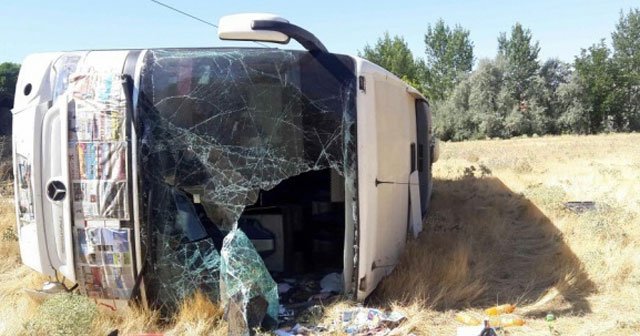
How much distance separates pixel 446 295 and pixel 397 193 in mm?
979

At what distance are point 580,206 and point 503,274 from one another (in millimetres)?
3177

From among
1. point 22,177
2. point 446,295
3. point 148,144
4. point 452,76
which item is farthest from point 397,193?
point 452,76

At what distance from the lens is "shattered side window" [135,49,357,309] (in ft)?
12.8

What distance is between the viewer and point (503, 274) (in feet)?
18.0

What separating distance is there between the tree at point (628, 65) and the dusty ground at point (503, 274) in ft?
140

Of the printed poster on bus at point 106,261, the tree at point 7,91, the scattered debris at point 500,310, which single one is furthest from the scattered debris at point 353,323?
the tree at point 7,91

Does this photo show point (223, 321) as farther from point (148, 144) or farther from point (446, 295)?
point (446, 295)

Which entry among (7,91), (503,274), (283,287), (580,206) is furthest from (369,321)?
(7,91)

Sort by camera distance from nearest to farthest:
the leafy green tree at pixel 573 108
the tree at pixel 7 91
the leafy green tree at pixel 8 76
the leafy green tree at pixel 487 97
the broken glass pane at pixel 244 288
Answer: the broken glass pane at pixel 244 288
the tree at pixel 7 91
the leafy green tree at pixel 8 76
the leafy green tree at pixel 487 97
the leafy green tree at pixel 573 108

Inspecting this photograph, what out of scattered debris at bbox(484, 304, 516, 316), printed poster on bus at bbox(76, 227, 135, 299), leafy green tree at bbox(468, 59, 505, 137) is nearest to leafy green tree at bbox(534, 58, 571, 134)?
leafy green tree at bbox(468, 59, 505, 137)

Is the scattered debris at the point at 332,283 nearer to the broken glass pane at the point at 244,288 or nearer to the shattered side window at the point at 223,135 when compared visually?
the broken glass pane at the point at 244,288

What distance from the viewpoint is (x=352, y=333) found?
12.7 feet

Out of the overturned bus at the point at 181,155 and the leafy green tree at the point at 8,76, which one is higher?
the leafy green tree at the point at 8,76

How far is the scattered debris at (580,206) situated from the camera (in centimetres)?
762
